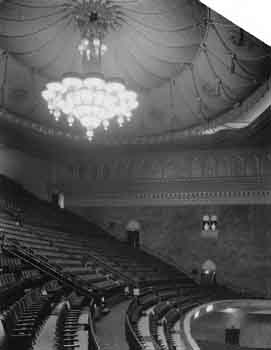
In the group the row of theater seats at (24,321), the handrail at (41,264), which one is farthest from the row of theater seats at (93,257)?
the row of theater seats at (24,321)

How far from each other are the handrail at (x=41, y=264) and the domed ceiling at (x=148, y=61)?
7.52m

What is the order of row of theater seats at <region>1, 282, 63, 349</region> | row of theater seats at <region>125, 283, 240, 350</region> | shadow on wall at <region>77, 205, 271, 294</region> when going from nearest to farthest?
row of theater seats at <region>1, 282, 63, 349</region>, row of theater seats at <region>125, 283, 240, 350</region>, shadow on wall at <region>77, 205, 271, 294</region>

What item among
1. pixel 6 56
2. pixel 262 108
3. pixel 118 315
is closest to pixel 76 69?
pixel 6 56

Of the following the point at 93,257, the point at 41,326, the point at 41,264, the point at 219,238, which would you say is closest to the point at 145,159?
the point at 219,238

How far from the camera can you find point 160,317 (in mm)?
8422

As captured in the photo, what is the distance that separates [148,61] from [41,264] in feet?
30.9

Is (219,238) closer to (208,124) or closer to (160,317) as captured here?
(208,124)

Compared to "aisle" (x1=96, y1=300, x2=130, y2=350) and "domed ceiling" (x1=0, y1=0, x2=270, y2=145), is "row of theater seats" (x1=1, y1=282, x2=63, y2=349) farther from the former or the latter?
"domed ceiling" (x1=0, y1=0, x2=270, y2=145)

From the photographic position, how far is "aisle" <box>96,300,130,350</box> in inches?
208

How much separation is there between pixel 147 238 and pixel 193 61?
7.10 meters

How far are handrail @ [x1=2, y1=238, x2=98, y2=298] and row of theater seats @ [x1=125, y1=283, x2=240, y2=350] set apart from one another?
95cm

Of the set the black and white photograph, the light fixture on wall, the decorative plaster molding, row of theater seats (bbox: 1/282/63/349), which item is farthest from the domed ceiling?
row of theater seats (bbox: 1/282/63/349)

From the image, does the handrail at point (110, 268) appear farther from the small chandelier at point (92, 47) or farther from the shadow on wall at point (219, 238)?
the small chandelier at point (92, 47)

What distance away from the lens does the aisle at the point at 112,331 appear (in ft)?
17.3
